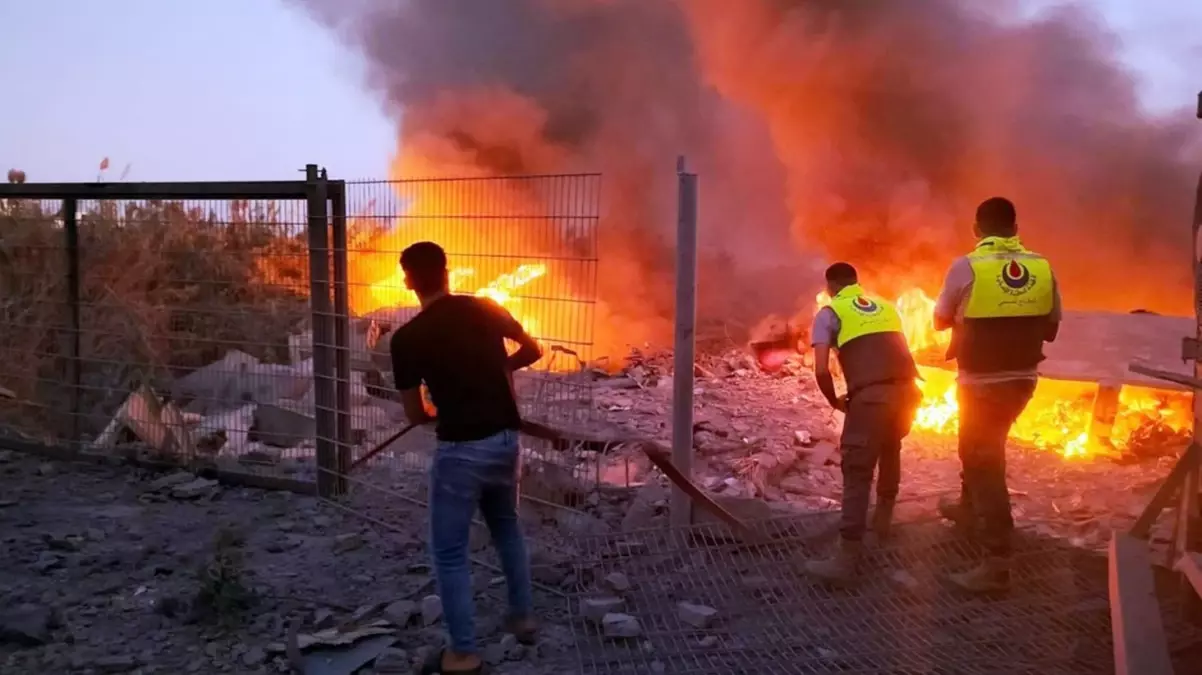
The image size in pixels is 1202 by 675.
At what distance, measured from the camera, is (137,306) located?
7738mm

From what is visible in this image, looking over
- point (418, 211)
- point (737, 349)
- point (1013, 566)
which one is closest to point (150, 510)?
point (418, 211)

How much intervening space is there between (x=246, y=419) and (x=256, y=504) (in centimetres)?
111

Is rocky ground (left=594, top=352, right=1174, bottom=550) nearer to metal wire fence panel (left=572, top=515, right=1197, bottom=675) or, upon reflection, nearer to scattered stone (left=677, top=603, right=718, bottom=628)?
metal wire fence panel (left=572, top=515, right=1197, bottom=675)

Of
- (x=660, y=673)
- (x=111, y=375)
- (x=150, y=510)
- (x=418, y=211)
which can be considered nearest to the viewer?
(x=660, y=673)

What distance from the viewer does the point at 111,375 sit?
26.8 feet

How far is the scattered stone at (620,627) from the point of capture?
4.23 meters

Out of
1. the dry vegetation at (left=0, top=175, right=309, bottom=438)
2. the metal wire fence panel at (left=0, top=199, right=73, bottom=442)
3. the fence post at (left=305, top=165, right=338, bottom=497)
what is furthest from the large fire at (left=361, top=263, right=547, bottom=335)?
the metal wire fence panel at (left=0, top=199, right=73, bottom=442)

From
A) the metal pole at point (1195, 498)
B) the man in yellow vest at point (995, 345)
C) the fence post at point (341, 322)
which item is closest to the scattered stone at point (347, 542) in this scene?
the fence post at point (341, 322)

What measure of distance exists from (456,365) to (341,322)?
7.90 ft

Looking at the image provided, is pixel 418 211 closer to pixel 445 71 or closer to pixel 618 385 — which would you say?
pixel 618 385

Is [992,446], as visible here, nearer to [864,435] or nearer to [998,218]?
[864,435]

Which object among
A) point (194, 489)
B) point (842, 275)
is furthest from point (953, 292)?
point (194, 489)

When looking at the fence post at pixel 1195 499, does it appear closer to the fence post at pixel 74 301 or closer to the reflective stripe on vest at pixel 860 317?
the reflective stripe on vest at pixel 860 317

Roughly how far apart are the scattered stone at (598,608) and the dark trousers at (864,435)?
50.9 inches
